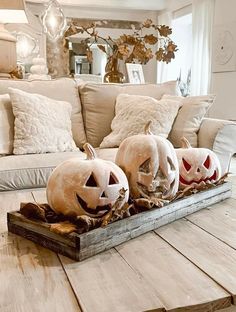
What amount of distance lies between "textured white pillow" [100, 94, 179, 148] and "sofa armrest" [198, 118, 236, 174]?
28cm

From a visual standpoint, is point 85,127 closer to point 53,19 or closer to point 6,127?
point 6,127

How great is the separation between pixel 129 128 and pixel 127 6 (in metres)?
5.71

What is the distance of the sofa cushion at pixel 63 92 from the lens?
254cm

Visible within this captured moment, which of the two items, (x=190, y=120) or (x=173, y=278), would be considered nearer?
(x=173, y=278)

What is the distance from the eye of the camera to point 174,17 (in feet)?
23.2

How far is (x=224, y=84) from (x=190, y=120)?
338 cm

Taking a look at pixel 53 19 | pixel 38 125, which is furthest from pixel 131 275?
pixel 53 19

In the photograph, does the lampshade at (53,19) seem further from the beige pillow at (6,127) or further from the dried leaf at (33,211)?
the dried leaf at (33,211)

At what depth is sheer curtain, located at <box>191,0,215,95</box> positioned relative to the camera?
19.1 ft

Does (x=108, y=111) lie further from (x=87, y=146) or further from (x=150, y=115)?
(x=87, y=146)

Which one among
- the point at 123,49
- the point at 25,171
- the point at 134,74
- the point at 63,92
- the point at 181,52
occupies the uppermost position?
the point at 181,52

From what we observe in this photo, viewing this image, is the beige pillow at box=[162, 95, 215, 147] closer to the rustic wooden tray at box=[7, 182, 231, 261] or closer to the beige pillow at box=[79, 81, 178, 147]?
the beige pillow at box=[79, 81, 178, 147]

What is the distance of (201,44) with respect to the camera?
5996mm

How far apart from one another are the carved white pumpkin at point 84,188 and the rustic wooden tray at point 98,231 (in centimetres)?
7
